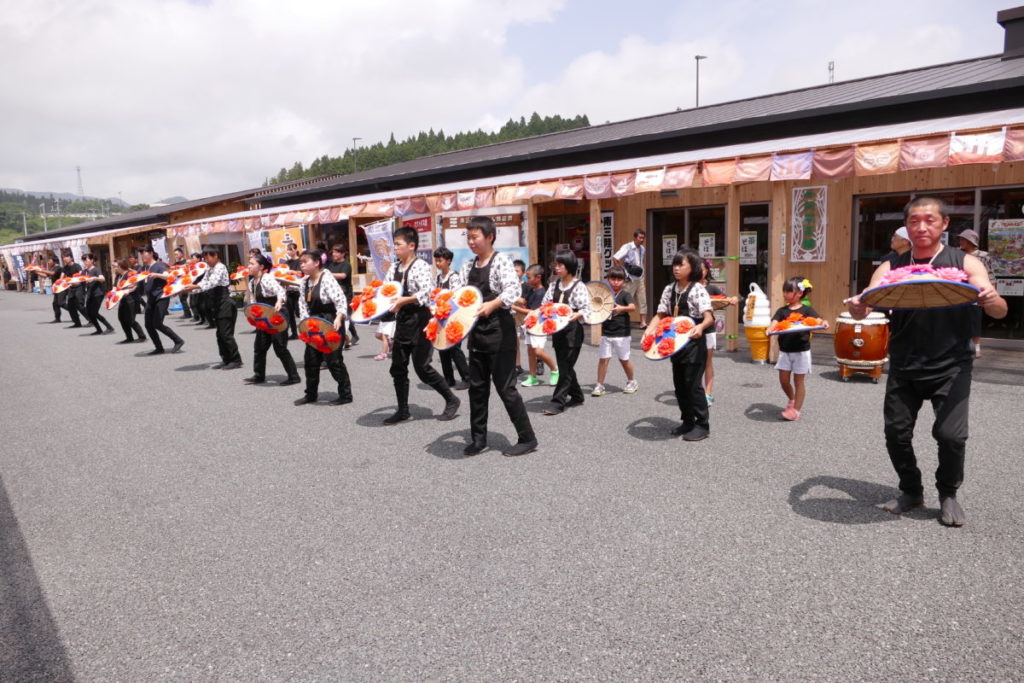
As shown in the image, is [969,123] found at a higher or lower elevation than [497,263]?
higher

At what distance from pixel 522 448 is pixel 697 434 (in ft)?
5.10

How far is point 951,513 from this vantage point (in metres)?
3.78

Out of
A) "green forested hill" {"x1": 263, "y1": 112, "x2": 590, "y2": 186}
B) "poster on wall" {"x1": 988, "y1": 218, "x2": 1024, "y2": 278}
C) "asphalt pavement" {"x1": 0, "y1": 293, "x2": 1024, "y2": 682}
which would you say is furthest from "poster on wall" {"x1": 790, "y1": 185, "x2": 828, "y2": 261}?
"green forested hill" {"x1": 263, "y1": 112, "x2": 590, "y2": 186}

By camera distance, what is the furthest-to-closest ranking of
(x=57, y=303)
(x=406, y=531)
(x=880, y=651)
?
(x=57, y=303) → (x=406, y=531) → (x=880, y=651)

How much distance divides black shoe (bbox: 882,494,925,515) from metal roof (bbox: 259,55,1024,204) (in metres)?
7.28

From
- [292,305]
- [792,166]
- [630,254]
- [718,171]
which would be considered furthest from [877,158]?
[292,305]

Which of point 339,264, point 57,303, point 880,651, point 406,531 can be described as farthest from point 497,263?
point 57,303

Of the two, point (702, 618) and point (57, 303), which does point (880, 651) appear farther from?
point (57, 303)

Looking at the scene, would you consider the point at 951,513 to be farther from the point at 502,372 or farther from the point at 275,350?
the point at 275,350

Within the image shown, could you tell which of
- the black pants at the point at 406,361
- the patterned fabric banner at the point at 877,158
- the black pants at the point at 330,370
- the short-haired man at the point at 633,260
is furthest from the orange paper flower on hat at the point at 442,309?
the short-haired man at the point at 633,260

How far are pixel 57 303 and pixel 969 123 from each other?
68.8 ft

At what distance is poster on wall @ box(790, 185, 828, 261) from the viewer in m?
10.9

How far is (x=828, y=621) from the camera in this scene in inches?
114

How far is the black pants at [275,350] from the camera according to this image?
329 inches
